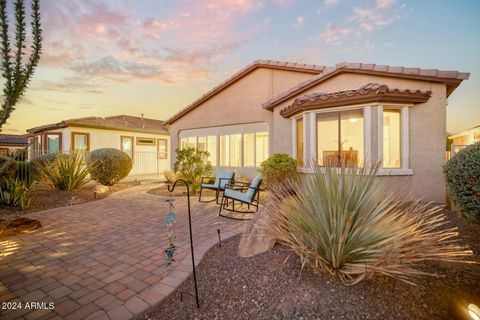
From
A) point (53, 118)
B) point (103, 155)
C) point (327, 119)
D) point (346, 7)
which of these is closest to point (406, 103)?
point (327, 119)

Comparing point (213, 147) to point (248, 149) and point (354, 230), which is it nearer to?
point (248, 149)

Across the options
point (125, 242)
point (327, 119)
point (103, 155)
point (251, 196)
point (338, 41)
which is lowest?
point (125, 242)

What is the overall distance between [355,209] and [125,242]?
12.4ft

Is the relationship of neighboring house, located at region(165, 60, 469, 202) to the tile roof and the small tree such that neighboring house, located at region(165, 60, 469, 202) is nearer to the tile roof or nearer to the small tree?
the small tree

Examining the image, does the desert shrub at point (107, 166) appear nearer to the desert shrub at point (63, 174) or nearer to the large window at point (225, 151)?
the desert shrub at point (63, 174)

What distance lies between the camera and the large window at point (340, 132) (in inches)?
271

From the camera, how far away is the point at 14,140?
24812mm

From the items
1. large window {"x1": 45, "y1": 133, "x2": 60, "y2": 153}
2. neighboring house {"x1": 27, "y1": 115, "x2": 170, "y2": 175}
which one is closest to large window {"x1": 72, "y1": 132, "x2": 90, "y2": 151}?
neighboring house {"x1": 27, "y1": 115, "x2": 170, "y2": 175}

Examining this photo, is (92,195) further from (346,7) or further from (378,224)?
(346,7)

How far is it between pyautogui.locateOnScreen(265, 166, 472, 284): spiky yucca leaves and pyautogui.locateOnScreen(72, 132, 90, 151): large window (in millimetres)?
17004

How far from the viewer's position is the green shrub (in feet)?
19.9

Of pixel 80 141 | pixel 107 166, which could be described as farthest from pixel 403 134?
pixel 80 141

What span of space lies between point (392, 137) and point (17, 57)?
9201 mm

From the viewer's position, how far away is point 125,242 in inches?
155
